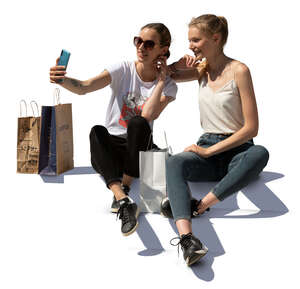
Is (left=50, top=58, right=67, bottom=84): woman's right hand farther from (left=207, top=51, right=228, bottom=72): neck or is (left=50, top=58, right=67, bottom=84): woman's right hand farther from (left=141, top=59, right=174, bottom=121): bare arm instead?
(left=207, top=51, right=228, bottom=72): neck

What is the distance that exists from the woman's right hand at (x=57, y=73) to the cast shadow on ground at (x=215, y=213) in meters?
1.07

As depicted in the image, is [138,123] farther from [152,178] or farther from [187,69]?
[187,69]

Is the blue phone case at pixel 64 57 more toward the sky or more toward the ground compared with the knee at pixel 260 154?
more toward the sky

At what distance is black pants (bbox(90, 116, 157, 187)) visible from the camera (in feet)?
12.3

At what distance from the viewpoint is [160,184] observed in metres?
3.75

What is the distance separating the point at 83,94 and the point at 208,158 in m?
1.19

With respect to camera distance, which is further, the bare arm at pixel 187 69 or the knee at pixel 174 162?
the bare arm at pixel 187 69

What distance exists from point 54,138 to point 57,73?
66cm

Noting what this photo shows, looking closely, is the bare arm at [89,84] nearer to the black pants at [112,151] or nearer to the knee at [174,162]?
the black pants at [112,151]

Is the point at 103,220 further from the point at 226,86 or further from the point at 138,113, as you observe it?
the point at 226,86

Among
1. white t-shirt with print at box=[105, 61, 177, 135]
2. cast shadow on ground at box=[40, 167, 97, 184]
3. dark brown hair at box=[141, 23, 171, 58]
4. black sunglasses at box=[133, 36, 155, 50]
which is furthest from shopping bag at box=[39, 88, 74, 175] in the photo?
dark brown hair at box=[141, 23, 171, 58]

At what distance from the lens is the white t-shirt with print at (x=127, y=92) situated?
13.4 ft

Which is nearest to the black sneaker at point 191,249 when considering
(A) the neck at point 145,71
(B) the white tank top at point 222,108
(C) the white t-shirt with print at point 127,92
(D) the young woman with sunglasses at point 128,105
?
(D) the young woman with sunglasses at point 128,105

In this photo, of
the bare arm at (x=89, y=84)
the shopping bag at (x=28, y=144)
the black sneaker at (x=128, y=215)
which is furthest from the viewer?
the shopping bag at (x=28, y=144)
